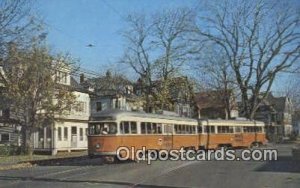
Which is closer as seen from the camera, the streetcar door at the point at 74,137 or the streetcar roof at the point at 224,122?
the streetcar roof at the point at 224,122

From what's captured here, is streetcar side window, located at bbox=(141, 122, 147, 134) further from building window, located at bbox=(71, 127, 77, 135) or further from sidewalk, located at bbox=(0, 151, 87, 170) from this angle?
building window, located at bbox=(71, 127, 77, 135)

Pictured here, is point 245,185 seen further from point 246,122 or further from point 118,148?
point 246,122

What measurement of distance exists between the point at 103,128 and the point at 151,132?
384cm

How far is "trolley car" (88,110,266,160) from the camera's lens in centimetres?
3209

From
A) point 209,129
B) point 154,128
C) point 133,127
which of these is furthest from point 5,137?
point 133,127

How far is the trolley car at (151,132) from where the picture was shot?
105ft

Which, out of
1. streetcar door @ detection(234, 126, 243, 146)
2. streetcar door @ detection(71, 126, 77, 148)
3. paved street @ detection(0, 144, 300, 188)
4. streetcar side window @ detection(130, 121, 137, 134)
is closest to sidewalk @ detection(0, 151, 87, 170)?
streetcar side window @ detection(130, 121, 137, 134)

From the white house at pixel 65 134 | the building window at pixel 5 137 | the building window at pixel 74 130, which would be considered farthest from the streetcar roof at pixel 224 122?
the building window at pixel 5 137

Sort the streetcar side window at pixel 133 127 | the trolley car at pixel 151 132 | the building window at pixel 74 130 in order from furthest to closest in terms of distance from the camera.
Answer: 1. the building window at pixel 74 130
2. the streetcar side window at pixel 133 127
3. the trolley car at pixel 151 132

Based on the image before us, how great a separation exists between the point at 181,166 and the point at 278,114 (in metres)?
117

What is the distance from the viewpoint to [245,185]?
1942 centimetres

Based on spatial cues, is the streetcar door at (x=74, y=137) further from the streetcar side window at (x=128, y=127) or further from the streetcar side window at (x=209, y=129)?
the streetcar side window at (x=128, y=127)

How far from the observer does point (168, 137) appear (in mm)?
37938

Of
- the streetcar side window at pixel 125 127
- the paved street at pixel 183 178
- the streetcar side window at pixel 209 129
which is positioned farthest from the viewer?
the streetcar side window at pixel 209 129
